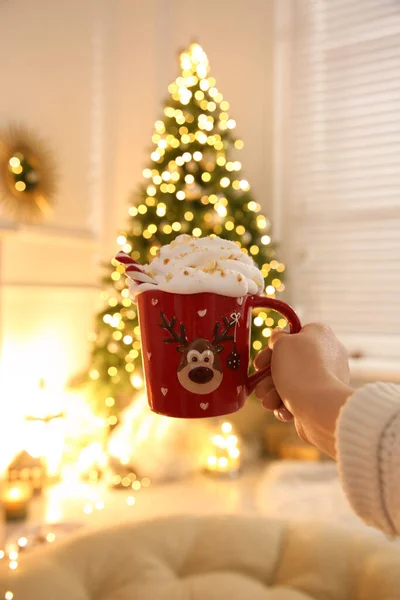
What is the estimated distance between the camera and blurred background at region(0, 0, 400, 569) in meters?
2.72

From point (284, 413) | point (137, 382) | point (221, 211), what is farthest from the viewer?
point (137, 382)

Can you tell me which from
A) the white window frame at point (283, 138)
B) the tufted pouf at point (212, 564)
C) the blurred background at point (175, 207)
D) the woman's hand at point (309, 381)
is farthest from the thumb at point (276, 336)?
the white window frame at point (283, 138)

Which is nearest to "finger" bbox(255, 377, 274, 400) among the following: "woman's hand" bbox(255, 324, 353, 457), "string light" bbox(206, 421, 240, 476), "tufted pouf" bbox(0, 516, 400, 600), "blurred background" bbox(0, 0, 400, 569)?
"woman's hand" bbox(255, 324, 353, 457)

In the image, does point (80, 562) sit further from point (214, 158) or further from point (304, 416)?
point (214, 158)

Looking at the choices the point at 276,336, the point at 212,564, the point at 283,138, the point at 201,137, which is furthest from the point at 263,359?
the point at 283,138

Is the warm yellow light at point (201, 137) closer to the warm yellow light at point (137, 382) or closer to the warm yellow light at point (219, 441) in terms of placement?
the warm yellow light at point (137, 382)

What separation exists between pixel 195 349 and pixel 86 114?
2.84 metres

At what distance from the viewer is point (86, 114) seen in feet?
11.0

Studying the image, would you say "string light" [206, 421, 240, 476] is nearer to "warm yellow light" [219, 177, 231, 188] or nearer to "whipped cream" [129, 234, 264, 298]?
"warm yellow light" [219, 177, 231, 188]

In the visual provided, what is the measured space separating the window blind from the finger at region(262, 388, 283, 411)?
84.9 inches

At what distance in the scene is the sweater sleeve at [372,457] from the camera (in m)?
0.62

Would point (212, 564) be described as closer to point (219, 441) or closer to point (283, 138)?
point (219, 441)

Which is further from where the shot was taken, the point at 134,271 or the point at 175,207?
the point at 175,207

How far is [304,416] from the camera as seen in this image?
74 cm
